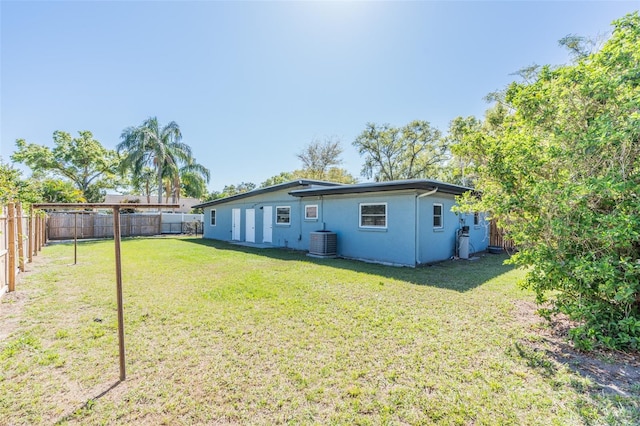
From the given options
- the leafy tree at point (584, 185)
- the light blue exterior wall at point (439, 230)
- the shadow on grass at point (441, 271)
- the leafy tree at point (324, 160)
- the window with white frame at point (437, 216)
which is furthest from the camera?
the leafy tree at point (324, 160)

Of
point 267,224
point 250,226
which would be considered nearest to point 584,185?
point 267,224

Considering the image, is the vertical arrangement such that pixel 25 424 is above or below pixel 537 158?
below

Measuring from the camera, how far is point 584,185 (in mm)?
3061

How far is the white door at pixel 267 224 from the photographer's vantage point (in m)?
13.7

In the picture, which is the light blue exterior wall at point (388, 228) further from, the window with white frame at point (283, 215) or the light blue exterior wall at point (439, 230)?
the window with white frame at point (283, 215)

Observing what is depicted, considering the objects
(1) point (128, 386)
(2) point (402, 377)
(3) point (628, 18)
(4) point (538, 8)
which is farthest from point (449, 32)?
(1) point (128, 386)

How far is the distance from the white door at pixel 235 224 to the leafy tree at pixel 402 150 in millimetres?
16559

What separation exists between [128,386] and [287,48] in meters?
10.8

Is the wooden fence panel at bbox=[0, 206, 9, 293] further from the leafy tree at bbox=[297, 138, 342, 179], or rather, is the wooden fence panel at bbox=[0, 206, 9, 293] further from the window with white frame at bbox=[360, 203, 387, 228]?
the leafy tree at bbox=[297, 138, 342, 179]

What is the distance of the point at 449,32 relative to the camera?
10.1m

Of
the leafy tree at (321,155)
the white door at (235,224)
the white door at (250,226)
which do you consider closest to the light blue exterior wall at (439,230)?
the white door at (250,226)

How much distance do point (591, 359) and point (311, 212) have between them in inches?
371

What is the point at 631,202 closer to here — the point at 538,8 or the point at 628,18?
the point at 628,18

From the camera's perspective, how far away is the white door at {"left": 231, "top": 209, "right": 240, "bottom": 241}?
16.1 m
